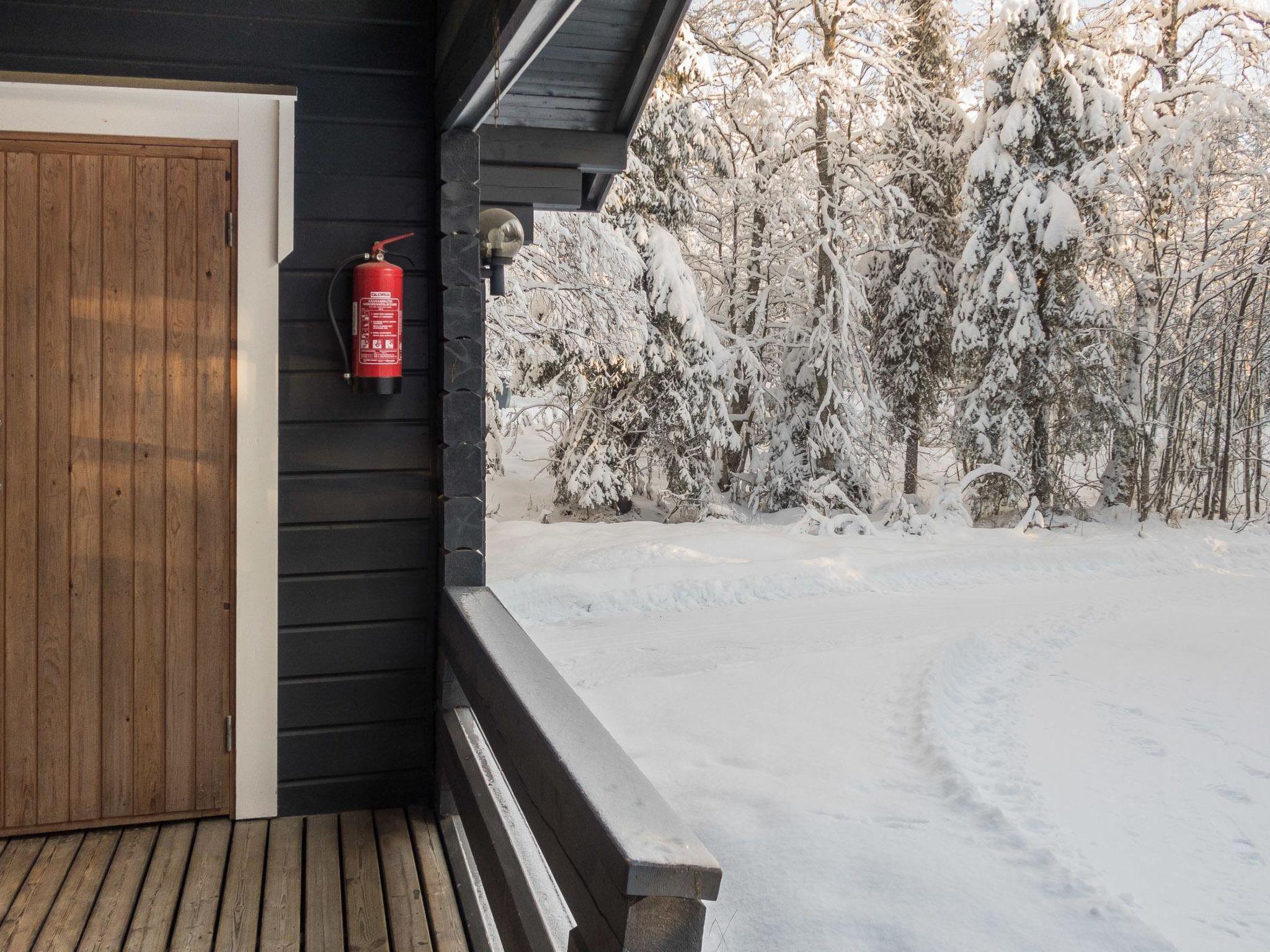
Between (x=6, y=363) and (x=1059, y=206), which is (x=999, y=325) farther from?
(x=6, y=363)

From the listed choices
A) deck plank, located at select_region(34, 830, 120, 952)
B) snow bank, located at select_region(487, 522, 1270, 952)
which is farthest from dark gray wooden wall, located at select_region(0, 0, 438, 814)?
snow bank, located at select_region(487, 522, 1270, 952)

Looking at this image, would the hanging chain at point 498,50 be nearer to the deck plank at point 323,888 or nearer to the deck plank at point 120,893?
the deck plank at point 323,888

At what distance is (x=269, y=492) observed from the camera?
2.75 m

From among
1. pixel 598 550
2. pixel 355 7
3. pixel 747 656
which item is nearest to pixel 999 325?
pixel 598 550

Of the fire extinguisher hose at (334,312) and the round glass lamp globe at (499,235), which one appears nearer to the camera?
the fire extinguisher hose at (334,312)

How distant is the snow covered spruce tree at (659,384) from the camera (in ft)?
33.8

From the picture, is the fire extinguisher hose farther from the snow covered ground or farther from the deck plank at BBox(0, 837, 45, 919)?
the snow covered ground

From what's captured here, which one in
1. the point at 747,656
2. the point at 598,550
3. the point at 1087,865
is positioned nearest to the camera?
the point at 1087,865

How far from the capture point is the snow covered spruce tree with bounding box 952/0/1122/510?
36.0 ft

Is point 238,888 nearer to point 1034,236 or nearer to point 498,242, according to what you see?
point 498,242

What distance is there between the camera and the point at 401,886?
247 centimetres

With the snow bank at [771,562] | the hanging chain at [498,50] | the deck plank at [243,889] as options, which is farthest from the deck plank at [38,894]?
the snow bank at [771,562]

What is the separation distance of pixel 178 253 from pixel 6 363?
48 cm

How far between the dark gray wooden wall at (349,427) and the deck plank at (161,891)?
0.27 meters
